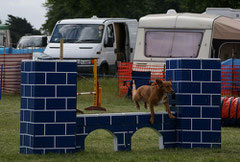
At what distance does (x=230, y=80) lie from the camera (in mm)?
19969

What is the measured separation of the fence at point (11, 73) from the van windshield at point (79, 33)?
335 cm

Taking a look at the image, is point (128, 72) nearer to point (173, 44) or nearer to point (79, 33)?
point (173, 44)

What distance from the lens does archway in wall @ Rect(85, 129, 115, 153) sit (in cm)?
878

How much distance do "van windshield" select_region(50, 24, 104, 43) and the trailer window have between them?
386 centimetres

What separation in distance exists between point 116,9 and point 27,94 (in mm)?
34489

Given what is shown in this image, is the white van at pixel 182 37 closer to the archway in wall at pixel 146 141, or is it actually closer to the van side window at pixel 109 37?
the van side window at pixel 109 37

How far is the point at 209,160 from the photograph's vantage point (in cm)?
764

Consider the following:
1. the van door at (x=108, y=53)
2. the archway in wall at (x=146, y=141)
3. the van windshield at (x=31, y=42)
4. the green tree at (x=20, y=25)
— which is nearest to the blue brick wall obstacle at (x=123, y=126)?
the archway in wall at (x=146, y=141)

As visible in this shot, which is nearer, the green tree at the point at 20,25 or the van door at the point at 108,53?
the van door at the point at 108,53

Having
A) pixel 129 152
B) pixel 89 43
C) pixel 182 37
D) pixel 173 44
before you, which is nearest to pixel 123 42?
pixel 89 43

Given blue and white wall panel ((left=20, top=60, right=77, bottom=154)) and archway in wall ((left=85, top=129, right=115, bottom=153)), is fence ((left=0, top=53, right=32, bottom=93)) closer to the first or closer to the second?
archway in wall ((left=85, top=129, right=115, bottom=153))

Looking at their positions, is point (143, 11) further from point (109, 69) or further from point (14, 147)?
point (14, 147)

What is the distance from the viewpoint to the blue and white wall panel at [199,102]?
877cm

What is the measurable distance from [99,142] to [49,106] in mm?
2153
